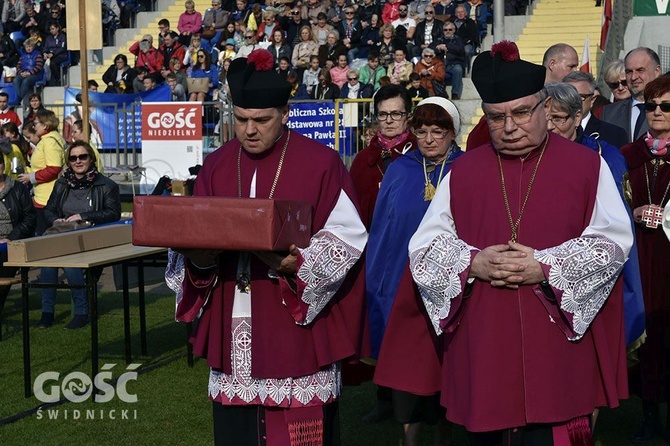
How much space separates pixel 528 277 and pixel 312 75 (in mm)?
17925

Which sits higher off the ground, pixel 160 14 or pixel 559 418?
pixel 160 14

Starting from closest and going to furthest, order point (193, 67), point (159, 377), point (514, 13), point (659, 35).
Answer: point (159, 377) → point (659, 35) → point (514, 13) → point (193, 67)

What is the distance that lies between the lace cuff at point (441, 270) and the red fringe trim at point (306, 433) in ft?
2.51

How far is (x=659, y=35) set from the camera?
18.3m

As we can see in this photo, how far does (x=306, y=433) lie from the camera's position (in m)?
4.82

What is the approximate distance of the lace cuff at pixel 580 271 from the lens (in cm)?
415

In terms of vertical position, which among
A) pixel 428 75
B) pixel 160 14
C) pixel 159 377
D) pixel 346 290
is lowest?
pixel 159 377

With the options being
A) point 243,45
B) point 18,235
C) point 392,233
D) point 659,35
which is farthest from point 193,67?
point 392,233

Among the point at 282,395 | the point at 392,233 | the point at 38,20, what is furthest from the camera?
the point at 38,20

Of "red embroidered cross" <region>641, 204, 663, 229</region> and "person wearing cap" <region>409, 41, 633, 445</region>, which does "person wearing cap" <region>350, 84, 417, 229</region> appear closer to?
"red embroidered cross" <region>641, 204, 663, 229</region>

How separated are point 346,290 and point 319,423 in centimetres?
59

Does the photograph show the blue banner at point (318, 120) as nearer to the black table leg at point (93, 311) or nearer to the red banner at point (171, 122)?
the red banner at point (171, 122)

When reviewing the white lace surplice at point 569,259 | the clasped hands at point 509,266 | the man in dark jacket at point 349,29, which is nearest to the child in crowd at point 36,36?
the man in dark jacket at point 349,29

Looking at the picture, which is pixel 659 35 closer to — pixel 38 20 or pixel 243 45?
pixel 243 45
